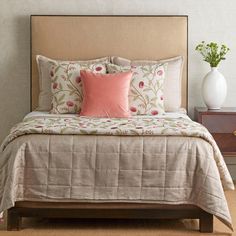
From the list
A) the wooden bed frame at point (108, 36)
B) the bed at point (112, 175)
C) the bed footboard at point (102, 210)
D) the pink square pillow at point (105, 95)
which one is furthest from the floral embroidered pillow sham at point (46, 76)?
the bed footboard at point (102, 210)

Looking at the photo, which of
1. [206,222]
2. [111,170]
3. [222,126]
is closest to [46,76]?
[222,126]

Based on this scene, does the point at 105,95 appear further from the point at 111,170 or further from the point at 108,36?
the point at 111,170

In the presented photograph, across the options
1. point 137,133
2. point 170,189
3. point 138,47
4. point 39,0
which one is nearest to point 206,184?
point 170,189

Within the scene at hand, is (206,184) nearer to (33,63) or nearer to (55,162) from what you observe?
(55,162)

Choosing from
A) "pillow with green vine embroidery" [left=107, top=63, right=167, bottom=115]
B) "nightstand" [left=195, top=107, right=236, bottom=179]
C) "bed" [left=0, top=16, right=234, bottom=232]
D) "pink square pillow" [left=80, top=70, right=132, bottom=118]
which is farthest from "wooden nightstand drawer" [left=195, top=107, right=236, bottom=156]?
"bed" [left=0, top=16, right=234, bottom=232]

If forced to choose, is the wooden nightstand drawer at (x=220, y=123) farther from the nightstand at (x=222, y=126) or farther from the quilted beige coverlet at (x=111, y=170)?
the quilted beige coverlet at (x=111, y=170)

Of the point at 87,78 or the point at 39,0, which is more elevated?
the point at 39,0

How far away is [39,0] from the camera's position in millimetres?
5273

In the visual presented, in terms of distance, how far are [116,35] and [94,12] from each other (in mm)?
266

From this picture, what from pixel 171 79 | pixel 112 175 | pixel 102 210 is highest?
pixel 171 79

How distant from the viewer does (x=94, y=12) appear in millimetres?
5273

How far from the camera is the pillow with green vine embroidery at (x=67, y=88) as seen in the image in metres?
4.83

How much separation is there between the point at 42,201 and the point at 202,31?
2181 millimetres

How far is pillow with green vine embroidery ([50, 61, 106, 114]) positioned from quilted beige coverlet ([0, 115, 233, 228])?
1.03 m
